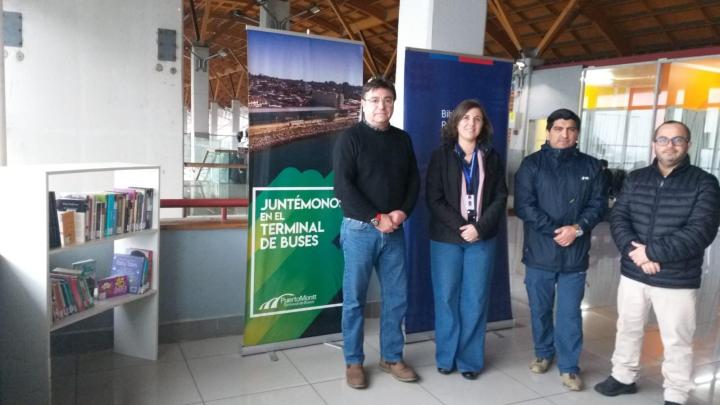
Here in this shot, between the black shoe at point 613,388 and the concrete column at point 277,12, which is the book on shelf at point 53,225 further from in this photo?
the concrete column at point 277,12

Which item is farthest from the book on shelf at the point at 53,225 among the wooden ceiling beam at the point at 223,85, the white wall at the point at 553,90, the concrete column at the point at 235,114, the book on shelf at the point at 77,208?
the wooden ceiling beam at the point at 223,85

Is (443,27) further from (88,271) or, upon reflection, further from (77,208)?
(88,271)

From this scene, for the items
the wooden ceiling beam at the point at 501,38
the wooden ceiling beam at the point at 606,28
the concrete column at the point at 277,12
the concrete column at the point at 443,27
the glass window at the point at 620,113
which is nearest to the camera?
the concrete column at the point at 443,27

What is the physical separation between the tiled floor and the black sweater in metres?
0.95

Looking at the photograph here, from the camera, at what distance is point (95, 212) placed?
8.14ft

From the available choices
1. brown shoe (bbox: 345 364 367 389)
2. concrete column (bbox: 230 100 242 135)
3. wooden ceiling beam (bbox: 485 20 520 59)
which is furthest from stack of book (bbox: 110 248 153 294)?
concrete column (bbox: 230 100 242 135)

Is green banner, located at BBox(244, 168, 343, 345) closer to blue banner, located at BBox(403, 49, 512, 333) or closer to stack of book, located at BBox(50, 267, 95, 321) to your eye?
blue banner, located at BBox(403, 49, 512, 333)

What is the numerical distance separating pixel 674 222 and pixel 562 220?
0.50 m

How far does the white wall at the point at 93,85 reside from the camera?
4543 mm

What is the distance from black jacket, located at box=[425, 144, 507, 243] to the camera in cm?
267

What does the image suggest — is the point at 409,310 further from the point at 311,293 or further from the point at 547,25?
the point at 547,25

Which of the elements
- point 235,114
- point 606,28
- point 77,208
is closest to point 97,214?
point 77,208

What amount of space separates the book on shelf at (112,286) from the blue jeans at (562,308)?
7.35 ft

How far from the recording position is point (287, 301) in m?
3.10
